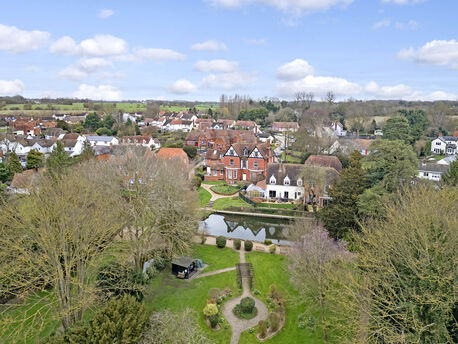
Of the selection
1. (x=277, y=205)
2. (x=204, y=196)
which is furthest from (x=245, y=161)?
(x=277, y=205)

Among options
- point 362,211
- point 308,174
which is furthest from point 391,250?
point 308,174

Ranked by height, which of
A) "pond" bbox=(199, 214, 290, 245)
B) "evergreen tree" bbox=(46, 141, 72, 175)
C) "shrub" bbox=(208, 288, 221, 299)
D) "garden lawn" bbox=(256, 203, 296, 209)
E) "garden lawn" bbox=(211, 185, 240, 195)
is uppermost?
"evergreen tree" bbox=(46, 141, 72, 175)

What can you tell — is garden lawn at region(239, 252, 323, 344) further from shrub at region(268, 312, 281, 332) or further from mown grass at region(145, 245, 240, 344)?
mown grass at region(145, 245, 240, 344)

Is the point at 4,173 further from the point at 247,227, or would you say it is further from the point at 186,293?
the point at 186,293

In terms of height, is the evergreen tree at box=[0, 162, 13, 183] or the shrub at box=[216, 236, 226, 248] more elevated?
the evergreen tree at box=[0, 162, 13, 183]

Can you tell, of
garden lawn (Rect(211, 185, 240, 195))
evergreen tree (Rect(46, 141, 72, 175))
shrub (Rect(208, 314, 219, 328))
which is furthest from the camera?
garden lawn (Rect(211, 185, 240, 195))

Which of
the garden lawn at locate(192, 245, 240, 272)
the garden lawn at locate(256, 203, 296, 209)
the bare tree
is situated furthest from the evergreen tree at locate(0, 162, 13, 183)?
the garden lawn at locate(256, 203, 296, 209)

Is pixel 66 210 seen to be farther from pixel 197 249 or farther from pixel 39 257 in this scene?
pixel 197 249

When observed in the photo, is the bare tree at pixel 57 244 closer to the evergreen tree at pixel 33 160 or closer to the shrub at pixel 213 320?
the shrub at pixel 213 320
